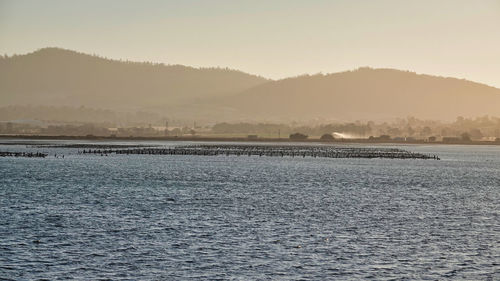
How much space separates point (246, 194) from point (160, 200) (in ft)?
44.6

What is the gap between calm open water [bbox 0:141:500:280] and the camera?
39.5 metres

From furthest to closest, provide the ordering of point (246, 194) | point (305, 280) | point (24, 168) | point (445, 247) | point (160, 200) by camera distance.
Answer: point (24, 168) < point (246, 194) < point (160, 200) < point (445, 247) < point (305, 280)

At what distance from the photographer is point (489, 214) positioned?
67.4 meters

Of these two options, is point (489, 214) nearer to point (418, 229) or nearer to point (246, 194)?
point (418, 229)

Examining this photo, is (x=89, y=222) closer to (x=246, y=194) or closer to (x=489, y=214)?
(x=246, y=194)

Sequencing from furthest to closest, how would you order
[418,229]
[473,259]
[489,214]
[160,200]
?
[160,200] → [489,214] → [418,229] → [473,259]

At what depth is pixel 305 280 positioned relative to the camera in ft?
122

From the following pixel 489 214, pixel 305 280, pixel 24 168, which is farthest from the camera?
pixel 24 168

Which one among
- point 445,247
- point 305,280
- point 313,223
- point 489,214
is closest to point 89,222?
point 313,223

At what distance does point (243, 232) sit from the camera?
52219 mm

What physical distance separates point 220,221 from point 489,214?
92.6 ft

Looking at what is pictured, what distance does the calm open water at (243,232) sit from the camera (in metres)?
39.5

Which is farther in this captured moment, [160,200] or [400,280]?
[160,200]

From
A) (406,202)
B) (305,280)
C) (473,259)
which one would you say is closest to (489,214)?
(406,202)
